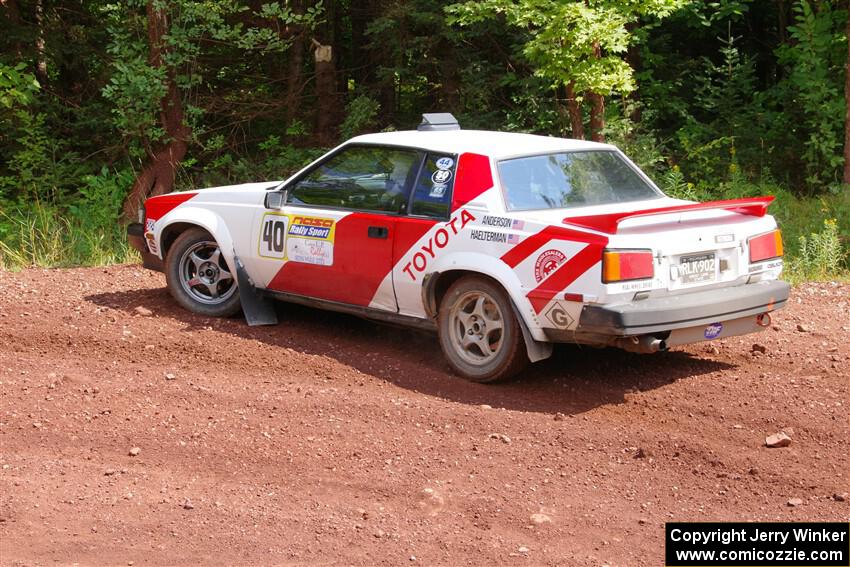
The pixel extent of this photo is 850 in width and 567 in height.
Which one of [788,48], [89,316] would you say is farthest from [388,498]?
[788,48]

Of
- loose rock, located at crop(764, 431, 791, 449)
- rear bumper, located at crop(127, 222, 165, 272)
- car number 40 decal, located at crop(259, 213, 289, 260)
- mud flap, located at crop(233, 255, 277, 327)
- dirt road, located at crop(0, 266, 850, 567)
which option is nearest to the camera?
dirt road, located at crop(0, 266, 850, 567)

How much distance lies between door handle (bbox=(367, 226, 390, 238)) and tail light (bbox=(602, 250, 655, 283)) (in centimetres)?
171

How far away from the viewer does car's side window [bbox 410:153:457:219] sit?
7.18m

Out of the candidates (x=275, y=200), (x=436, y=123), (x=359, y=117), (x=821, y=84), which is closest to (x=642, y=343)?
(x=436, y=123)

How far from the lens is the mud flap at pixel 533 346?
6.71m

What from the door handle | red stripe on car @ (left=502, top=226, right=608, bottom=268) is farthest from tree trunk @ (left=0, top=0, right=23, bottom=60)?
red stripe on car @ (left=502, top=226, right=608, bottom=268)

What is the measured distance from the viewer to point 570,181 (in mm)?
7281

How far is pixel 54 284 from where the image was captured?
31.9 feet

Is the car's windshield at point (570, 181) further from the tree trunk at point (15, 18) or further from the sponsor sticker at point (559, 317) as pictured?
the tree trunk at point (15, 18)

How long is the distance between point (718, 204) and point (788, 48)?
10.0m

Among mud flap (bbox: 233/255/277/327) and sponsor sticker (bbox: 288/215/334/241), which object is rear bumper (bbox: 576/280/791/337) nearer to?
sponsor sticker (bbox: 288/215/334/241)

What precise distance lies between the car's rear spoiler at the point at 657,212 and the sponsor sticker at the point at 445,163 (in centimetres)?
99

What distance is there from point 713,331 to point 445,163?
6.48 feet

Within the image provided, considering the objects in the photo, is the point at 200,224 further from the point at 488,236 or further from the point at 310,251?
the point at 488,236
